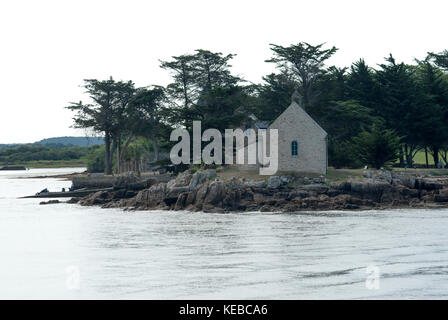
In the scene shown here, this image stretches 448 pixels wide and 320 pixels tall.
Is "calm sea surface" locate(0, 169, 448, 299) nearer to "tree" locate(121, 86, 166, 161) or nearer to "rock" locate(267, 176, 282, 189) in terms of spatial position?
"rock" locate(267, 176, 282, 189)

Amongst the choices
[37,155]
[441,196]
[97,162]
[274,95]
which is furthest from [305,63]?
[37,155]

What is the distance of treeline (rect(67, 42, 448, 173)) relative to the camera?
55706mm

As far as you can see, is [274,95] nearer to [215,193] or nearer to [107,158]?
[215,193]

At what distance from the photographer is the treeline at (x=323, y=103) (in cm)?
5571

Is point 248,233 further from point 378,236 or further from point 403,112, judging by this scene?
point 403,112

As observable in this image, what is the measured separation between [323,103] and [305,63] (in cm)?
624

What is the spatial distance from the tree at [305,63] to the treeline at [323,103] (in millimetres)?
103

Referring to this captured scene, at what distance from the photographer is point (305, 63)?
63.6 metres

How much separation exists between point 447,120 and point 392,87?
611cm

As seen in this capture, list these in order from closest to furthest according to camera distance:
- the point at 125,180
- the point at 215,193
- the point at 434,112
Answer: the point at 215,193, the point at 125,180, the point at 434,112

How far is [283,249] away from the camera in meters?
26.8

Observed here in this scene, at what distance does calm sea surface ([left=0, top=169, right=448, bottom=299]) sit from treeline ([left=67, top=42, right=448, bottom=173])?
16284 mm
